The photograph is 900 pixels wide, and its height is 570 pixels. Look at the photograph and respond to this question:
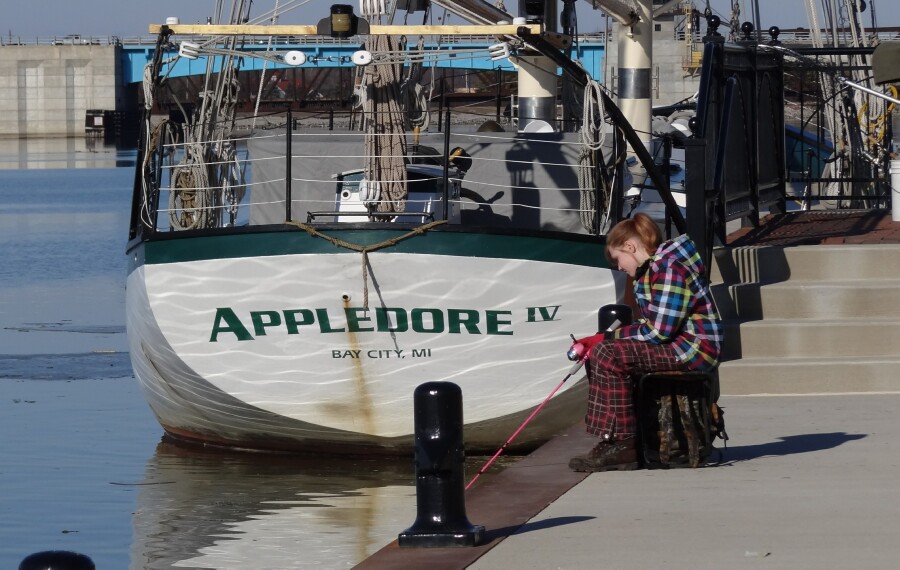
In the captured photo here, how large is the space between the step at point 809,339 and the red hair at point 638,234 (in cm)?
272

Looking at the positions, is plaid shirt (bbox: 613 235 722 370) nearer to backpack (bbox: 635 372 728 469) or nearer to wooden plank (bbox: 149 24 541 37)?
backpack (bbox: 635 372 728 469)

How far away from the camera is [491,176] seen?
13.4 metres

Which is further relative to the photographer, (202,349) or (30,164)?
(30,164)

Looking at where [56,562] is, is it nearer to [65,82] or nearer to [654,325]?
[654,325]

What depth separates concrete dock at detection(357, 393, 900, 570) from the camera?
614 cm

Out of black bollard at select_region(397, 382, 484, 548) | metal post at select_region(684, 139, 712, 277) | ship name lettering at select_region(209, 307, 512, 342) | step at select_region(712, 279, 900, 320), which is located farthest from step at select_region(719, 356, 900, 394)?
black bollard at select_region(397, 382, 484, 548)

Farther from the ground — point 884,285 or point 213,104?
point 213,104

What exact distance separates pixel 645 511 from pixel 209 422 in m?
6.30

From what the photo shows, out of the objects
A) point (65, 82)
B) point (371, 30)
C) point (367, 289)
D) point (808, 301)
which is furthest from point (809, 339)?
point (65, 82)

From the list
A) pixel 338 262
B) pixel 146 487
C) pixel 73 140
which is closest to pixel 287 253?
pixel 338 262

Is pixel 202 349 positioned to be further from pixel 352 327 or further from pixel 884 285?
pixel 884 285

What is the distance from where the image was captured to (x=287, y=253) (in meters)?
11.1

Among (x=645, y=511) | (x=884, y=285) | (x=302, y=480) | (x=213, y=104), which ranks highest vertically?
(x=213, y=104)

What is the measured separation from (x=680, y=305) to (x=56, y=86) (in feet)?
336
